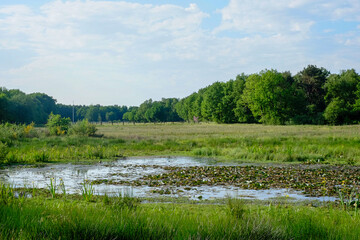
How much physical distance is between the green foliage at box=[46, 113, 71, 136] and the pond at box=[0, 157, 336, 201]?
1767 cm

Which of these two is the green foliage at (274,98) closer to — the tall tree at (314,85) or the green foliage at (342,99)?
the tall tree at (314,85)

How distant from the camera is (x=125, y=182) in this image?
13805 millimetres

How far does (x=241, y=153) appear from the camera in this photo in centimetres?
2223

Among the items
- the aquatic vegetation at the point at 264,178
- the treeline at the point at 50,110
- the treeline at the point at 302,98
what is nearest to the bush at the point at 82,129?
the treeline at the point at 50,110

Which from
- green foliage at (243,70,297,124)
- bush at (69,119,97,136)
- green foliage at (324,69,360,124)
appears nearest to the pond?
bush at (69,119,97,136)

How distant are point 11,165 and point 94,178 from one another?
699 cm

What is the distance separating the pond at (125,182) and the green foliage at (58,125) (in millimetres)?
17669

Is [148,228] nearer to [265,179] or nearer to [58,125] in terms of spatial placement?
[265,179]

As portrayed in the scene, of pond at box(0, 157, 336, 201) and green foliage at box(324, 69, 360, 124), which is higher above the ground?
green foliage at box(324, 69, 360, 124)

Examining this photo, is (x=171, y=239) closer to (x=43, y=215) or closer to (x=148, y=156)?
(x=43, y=215)

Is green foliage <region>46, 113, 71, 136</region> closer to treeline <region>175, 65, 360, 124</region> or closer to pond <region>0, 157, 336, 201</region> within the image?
pond <region>0, 157, 336, 201</region>

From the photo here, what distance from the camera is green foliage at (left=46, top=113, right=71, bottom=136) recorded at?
119 ft

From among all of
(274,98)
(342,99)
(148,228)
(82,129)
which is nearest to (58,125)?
(82,129)

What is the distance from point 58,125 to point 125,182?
2661 centimetres
